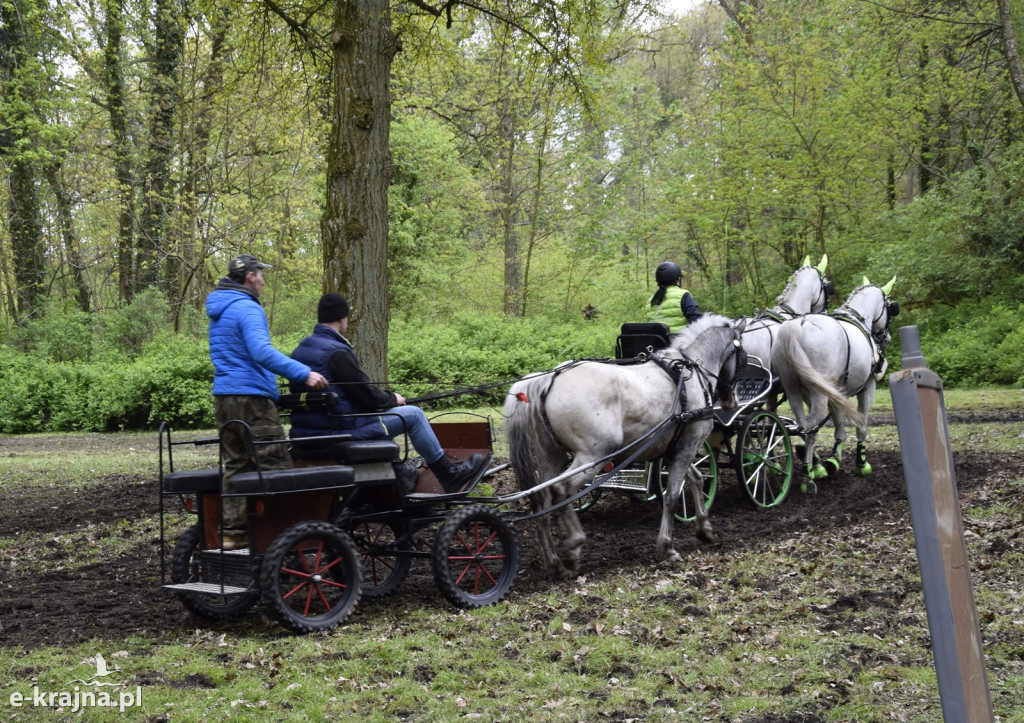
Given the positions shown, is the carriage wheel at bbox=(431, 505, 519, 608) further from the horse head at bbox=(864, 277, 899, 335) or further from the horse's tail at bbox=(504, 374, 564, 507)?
the horse head at bbox=(864, 277, 899, 335)

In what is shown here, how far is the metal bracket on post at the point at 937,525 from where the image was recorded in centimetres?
211

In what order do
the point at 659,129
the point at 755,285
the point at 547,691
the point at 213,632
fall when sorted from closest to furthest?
the point at 547,691 < the point at 213,632 < the point at 755,285 < the point at 659,129

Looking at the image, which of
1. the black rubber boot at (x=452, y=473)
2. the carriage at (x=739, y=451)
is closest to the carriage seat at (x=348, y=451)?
the black rubber boot at (x=452, y=473)

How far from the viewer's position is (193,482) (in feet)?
19.0

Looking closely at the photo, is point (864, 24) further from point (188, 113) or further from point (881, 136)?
point (188, 113)

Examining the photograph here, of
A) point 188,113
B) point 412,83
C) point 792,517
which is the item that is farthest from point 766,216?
point 792,517

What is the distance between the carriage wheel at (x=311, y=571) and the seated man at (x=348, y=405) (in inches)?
28.1

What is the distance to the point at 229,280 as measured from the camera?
606 centimetres

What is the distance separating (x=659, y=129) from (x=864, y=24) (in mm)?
11425

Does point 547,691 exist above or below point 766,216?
below

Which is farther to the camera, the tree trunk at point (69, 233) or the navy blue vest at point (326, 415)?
the tree trunk at point (69, 233)

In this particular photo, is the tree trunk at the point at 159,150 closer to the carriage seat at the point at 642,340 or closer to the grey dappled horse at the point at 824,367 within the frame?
the carriage seat at the point at 642,340

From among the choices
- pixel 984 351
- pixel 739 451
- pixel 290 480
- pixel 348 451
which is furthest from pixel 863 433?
pixel 984 351

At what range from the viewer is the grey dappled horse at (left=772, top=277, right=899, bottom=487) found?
31.7 ft
